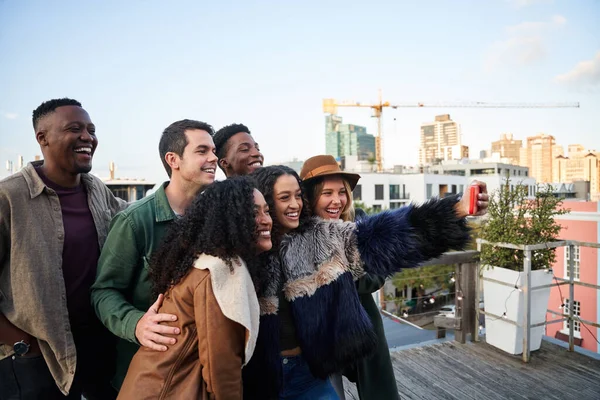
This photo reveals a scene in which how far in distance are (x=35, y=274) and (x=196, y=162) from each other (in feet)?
2.80

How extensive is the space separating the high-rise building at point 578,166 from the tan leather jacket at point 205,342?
3870 inches

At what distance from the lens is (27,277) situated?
179 centimetres

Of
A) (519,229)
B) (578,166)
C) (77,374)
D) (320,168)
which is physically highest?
(578,166)

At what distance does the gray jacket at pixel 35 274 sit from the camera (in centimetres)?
179

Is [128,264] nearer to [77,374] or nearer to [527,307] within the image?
[77,374]

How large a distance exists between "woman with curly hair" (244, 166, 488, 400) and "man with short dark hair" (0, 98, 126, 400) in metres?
0.83

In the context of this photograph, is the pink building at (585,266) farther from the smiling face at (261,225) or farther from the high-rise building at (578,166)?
the high-rise building at (578,166)

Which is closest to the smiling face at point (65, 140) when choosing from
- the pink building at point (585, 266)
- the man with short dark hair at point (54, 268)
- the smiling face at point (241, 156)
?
the man with short dark hair at point (54, 268)

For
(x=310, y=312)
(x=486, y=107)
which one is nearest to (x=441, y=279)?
(x=310, y=312)

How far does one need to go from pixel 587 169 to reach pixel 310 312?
107 m

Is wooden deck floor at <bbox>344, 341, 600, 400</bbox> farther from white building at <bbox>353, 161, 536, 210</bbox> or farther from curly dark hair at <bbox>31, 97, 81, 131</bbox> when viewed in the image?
white building at <bbox>353, 161, 536, 210</bbox>

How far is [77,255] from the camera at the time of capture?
1975 millimetres

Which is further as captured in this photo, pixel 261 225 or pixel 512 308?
pixel 512 308

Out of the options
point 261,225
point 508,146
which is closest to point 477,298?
point 261,225
